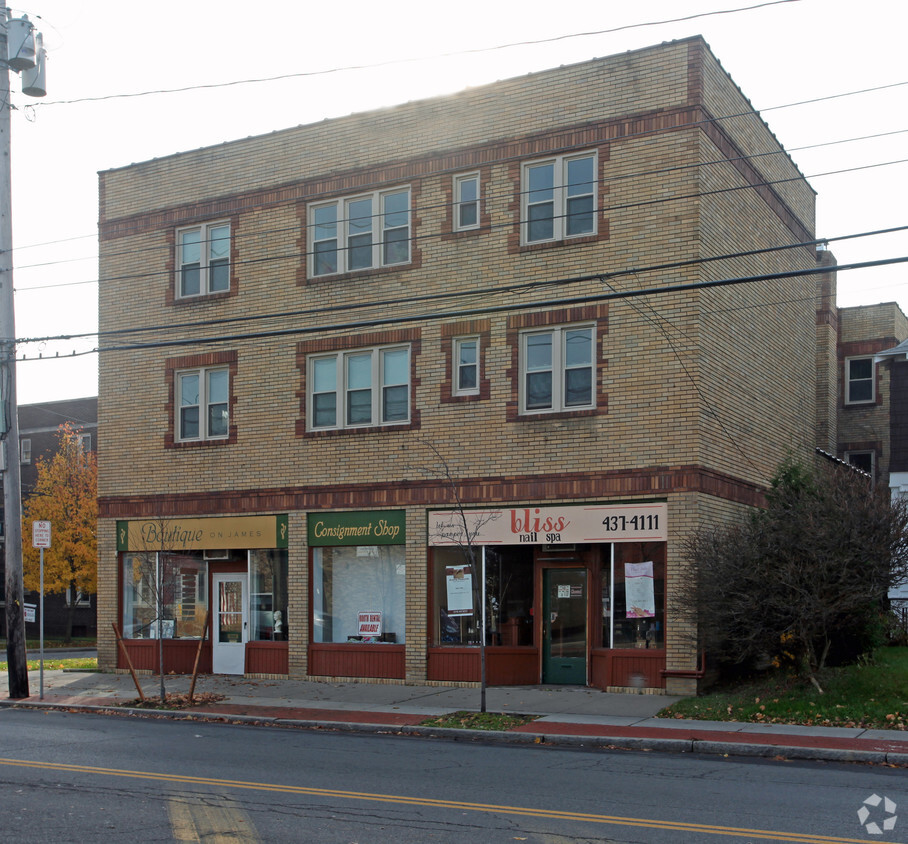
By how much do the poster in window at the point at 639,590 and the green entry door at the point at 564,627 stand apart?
1035 mm

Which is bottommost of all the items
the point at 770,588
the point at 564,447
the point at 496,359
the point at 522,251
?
the point at 770,588

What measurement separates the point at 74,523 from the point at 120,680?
2015 cm

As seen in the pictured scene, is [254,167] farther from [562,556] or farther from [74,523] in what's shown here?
[74,523]

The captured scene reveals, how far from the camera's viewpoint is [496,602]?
19406 millimetres

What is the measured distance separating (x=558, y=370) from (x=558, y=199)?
3.07 meters

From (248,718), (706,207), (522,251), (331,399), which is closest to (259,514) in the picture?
(331,399)

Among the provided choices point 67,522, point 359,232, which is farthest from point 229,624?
point 67,522

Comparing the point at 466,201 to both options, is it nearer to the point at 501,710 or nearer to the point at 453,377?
the point at 453,377

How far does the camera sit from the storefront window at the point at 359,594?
20359 millimetres

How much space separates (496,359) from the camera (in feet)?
63.8

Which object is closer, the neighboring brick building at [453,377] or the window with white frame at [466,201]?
the neighboring brick building at [453,377]

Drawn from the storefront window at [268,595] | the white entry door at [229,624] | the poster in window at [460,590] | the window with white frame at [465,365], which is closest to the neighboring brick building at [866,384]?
the window with white frame at [465,365]

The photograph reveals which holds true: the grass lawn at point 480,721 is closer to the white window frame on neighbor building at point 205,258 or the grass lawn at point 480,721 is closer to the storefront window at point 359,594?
the storefront window at point 359,594

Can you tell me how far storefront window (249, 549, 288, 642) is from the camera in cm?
2153
